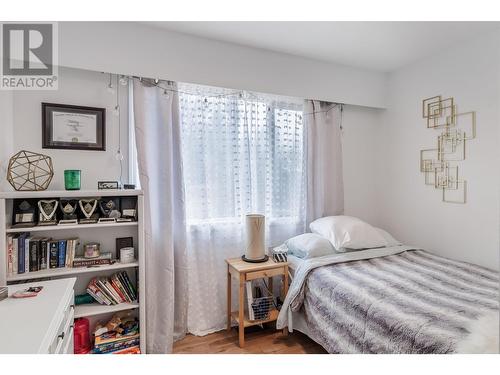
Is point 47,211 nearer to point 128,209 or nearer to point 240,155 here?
point 128,209

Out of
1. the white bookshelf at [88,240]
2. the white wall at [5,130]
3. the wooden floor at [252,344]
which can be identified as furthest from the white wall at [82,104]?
the wooden floor at [252,344]

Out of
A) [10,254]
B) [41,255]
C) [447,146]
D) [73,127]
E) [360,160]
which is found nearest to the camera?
[10,254]

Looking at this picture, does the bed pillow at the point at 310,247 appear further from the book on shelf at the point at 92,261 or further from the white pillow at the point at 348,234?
the book on shelf at the point at 92,261

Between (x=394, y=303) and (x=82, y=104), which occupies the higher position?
(x=82, y=104)

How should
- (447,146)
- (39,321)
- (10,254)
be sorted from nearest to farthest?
(39,321) < (10,254) < (447,146)

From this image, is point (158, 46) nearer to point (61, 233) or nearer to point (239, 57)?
point (239, 57)

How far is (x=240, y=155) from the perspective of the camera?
8.26ft

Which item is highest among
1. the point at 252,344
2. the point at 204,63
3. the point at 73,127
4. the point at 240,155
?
the point at 204,63

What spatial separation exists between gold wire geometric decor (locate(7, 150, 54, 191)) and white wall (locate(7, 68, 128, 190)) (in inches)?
3.1

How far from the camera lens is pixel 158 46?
6.80 ft

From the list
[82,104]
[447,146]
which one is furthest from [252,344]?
[447,146]

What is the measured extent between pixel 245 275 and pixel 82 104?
1778 millimetres

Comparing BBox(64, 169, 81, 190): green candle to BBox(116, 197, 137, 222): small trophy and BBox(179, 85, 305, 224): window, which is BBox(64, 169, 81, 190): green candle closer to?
BBox(116, 197, 137, 222): small trophy

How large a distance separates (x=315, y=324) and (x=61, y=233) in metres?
1.91
